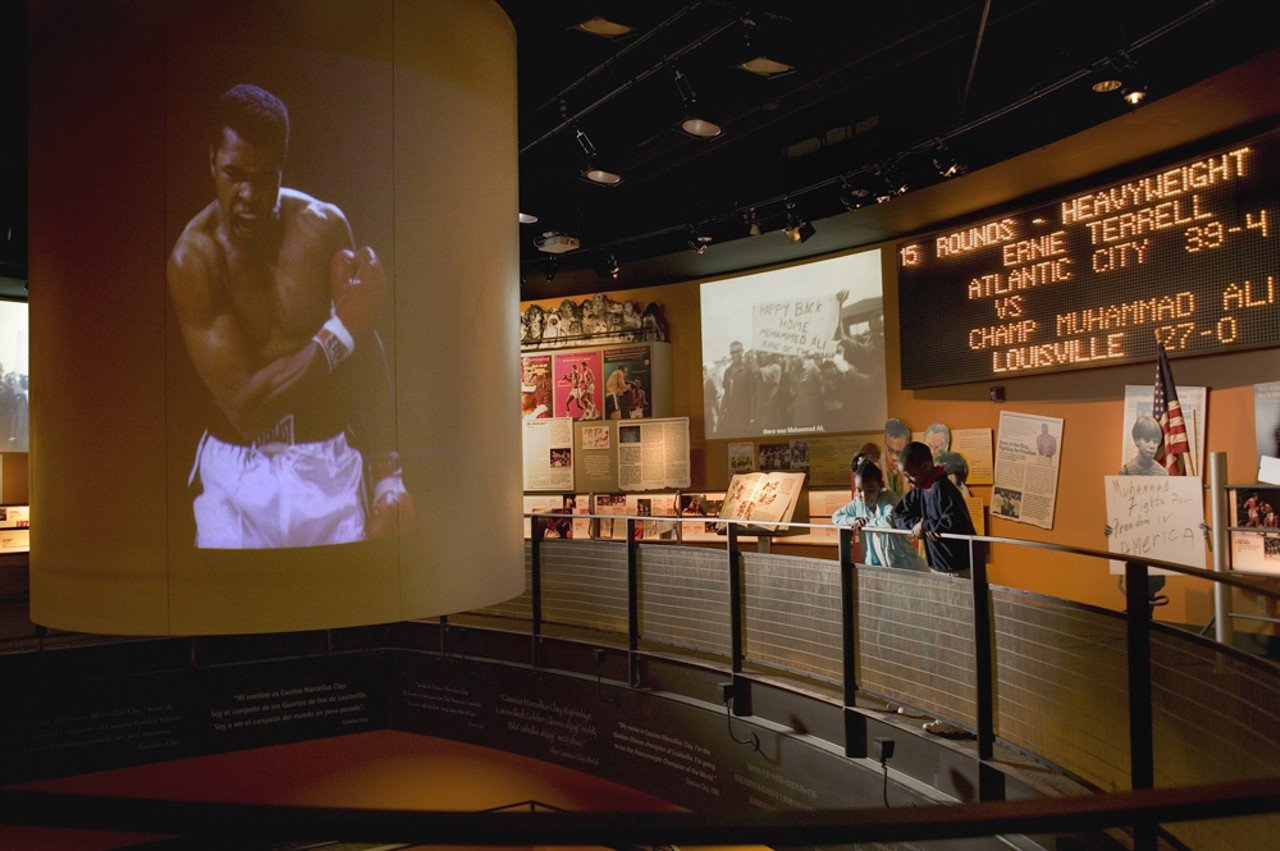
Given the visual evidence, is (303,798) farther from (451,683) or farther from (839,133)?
(839,133)

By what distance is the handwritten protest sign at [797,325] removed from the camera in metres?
9.88

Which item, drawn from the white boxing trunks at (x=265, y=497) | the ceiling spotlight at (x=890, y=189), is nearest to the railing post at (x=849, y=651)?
the white boxing trunks at (x=265, y=497)

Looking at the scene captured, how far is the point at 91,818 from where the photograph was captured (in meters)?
1.11

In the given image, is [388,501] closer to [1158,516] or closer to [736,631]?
[736,631]

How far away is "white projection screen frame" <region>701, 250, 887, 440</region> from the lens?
31.2 ft

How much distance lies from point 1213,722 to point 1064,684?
0.78 meters

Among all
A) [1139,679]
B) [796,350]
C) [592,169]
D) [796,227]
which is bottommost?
[1139,679]

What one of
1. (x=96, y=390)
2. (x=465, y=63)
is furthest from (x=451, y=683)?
(x=465, y=63)

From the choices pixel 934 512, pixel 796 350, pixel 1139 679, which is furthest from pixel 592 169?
pixel 1139 679

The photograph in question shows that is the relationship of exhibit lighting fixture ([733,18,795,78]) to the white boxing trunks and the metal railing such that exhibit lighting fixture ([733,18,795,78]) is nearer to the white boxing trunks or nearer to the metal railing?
the metal railing

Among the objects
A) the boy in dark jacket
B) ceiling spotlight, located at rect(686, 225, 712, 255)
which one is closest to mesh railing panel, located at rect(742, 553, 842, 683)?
the boy in dark jacket

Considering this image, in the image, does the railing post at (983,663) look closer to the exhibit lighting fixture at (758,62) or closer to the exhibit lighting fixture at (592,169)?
the exhibit lighting fixture at (758,62)

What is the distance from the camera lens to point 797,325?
10.2m

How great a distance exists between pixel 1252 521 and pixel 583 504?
25.1 ft
